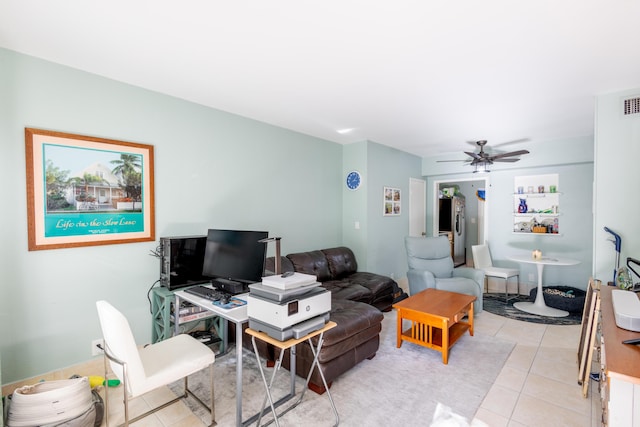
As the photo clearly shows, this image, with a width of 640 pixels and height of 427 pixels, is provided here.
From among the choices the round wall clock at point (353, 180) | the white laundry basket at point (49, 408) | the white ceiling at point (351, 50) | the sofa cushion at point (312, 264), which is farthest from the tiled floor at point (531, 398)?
the round wall clock at point (353, 180)

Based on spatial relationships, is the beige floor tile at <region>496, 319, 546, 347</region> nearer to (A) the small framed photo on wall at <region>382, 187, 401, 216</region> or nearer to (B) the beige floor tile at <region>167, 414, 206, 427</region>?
(A) the small framed photo on wall at <region>382, 187, 401, 216</region>

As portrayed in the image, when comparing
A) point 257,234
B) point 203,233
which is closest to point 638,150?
point 257,234

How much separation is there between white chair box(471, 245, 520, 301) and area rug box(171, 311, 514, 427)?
1.85 meters

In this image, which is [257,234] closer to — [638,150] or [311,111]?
[311,111]

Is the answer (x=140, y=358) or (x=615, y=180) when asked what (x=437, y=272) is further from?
(x=140, y=358)

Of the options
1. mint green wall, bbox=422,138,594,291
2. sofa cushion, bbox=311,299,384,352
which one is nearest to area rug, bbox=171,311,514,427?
sofa cushion, bbox=311,299,384,352

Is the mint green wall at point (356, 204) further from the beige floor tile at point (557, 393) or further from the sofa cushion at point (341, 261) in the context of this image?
the beige floor tile at point (557, 393)

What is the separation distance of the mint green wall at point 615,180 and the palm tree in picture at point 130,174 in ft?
14.4

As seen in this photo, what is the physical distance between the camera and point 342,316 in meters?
2.67

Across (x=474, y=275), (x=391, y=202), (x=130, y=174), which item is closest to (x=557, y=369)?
(x=474, y=275)

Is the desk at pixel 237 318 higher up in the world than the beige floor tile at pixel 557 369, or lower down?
higher up

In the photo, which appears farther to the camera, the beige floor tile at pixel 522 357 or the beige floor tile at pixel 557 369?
the beige floor tile at pixel 522 357

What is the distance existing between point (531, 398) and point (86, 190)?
3933mm

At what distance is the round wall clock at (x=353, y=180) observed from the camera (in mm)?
4902
